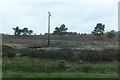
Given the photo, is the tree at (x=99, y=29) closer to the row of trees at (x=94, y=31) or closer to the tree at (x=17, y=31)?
the row of trees at (x=94, y=31)

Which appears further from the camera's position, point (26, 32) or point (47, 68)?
point (26, 32)

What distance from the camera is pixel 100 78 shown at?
56.8ft

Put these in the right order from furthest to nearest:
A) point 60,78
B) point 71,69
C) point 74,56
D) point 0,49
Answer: point 0,49 < point 74,56 < point 71,69 < point 60,78

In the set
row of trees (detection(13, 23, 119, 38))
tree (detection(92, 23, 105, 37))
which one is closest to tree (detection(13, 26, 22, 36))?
row of trees (detection(13, 23, 119, 38))

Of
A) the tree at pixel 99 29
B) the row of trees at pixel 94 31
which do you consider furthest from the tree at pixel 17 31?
the tree at pixel 99 29

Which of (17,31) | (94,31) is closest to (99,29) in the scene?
(94,31)

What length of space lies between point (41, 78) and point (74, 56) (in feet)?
44.3

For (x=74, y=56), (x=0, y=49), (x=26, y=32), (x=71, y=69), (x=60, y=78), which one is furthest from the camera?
(x=26, y=32)

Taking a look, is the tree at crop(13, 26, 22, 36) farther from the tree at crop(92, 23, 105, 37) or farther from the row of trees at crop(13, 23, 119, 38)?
the tree at crop(92, 23, 105, 37)

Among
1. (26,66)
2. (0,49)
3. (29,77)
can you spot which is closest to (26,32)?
(0,49)

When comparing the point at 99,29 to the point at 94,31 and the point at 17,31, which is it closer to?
the point at 94,31

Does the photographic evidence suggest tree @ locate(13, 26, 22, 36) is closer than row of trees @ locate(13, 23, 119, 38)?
No

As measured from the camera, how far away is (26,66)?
23.3m

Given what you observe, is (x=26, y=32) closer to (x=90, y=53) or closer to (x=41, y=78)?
(x=90, y=53)
